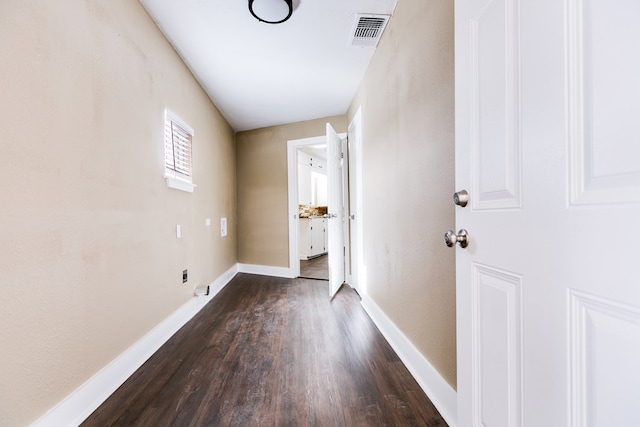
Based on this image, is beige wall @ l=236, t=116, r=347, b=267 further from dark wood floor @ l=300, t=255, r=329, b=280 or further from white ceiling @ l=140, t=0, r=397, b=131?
white ceiling @ l=140, t=0, r=397, b=131

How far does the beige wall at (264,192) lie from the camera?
411cm

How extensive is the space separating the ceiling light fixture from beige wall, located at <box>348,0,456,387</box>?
0.74 metres

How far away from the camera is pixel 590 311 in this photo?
47 cm

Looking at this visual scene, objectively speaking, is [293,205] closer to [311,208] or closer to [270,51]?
[311,208]

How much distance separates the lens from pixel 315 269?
185 inches

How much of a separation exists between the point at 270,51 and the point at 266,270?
9.78 feet

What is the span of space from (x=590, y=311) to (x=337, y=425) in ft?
3.75

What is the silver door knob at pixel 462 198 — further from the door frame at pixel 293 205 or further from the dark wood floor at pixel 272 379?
the door frame at pixel 293 205

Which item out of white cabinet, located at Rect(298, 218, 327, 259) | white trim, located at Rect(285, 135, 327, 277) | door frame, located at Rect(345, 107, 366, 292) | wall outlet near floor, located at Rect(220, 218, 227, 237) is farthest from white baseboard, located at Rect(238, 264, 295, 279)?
white cabinet, located at Rect(298, 218, 327, 259)

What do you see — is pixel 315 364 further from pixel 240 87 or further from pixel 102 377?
pixel 240 87

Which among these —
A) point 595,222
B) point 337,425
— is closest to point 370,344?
point 337,425

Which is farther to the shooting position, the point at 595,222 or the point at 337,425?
the point at 337,425

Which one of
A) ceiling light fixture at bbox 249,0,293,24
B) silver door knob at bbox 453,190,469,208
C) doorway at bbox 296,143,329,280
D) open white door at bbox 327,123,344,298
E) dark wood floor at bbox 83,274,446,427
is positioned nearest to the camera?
silver door knob at bbox 453,190,469,208

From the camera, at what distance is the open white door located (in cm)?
312
